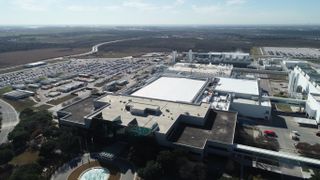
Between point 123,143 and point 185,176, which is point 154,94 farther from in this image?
point 185,176

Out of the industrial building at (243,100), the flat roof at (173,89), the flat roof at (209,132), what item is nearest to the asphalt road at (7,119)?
the flat roof at (173,89)

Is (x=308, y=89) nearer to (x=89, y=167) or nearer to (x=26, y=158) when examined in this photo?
(x=89, y=167)

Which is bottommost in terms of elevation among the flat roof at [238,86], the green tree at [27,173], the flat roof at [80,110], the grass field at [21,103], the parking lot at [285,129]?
the parking lot at [285,129]

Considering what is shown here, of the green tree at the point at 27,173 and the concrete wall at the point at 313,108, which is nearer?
the green tree at the point at 27,173

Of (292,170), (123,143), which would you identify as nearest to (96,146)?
(123,143)

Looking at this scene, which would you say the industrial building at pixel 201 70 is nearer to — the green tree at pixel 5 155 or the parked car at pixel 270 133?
the parked car at pixel 270 133

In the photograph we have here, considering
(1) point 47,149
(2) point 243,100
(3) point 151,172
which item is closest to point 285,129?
(2) point 243,100

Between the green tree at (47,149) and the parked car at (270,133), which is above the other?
the green tree at (47,149)

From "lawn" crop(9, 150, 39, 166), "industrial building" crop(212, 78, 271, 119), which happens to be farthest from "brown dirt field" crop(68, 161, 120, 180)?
"industrial building" crop(212, 78, 271, 119)
